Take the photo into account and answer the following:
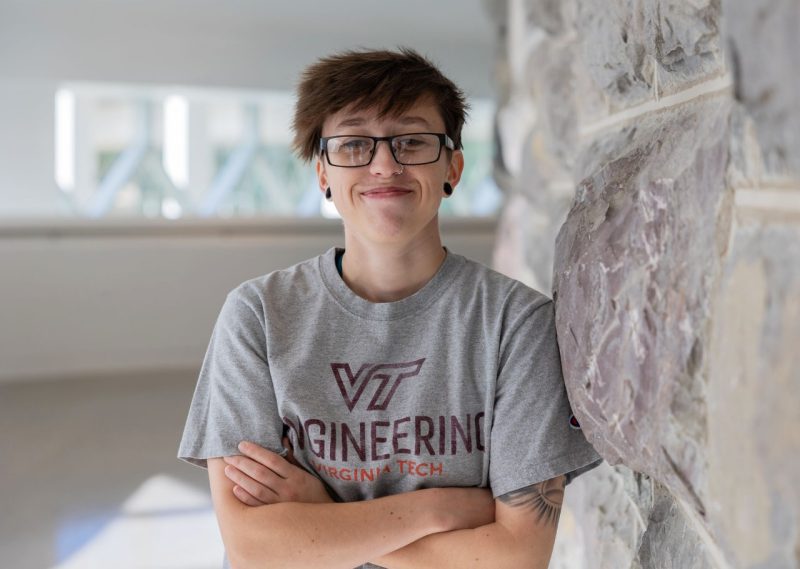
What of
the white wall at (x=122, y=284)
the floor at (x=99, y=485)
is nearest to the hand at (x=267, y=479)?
the floor at (x=99, y=485)

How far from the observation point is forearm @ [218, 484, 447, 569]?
0.98m

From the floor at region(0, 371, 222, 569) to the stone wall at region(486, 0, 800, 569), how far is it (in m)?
1.33

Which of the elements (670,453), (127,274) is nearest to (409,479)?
(670,453)

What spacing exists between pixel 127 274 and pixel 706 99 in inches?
149

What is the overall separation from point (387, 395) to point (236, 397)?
0.20m

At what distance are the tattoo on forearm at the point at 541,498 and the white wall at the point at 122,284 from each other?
138 inches

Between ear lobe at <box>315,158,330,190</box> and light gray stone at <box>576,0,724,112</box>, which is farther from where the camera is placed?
ear lobe at <box>315,158,330,190</box>

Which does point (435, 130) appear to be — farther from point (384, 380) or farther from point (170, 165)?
point (170, 165)

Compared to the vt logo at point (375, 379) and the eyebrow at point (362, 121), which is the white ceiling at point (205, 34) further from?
the vt logo at point (375, 379)

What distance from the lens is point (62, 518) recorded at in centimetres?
228

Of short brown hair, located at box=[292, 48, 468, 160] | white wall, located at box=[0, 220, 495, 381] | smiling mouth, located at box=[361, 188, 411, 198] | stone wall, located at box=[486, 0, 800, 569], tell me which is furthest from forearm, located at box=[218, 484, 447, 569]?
white wall, located at box=[0, 220, 495, 381]

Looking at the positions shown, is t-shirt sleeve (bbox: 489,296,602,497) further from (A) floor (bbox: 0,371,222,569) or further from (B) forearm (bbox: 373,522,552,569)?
(A) floor (bbox: 0,371,222,569)

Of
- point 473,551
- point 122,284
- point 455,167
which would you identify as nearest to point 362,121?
point 455,167

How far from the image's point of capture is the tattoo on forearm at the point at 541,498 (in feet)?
3.27
